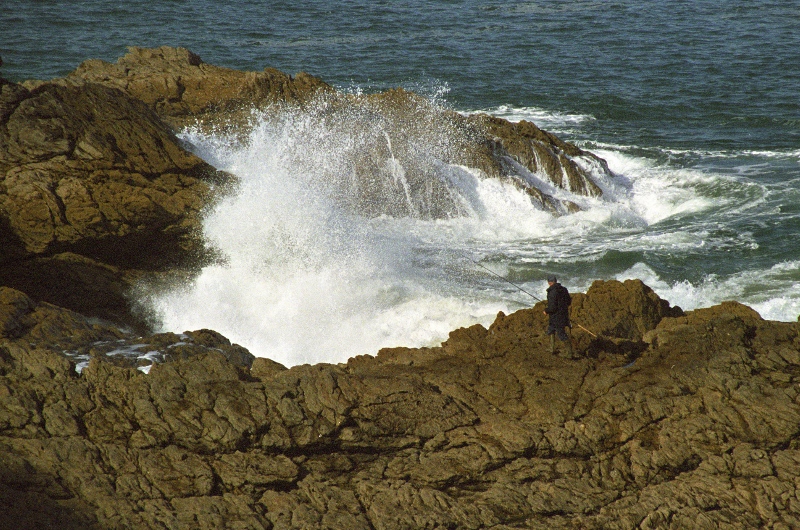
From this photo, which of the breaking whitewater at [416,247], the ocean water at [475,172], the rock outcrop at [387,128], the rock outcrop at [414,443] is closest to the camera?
the rock outcrop at [414,443]

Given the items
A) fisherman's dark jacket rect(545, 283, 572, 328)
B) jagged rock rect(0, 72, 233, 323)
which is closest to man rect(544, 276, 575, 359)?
fisherman's dark jacket rect(545, 283, 572, 328)

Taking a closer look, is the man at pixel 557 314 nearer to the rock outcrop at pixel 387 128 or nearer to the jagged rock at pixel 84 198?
the jagged rock at pixel 84 198

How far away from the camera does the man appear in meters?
9.48

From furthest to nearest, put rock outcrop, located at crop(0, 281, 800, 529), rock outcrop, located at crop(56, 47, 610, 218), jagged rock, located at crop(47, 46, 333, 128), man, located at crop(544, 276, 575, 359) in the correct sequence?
jagged rock, located at crop(47, 46, 333, 128)
rock outcrop, located at crop(56, 47, 610, 218)
man, located at crop(544, 276, 575, 359)
rock outcrop, located at crop(0, 281, 800, 529)

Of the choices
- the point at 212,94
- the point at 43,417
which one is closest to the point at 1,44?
the point at 212,94

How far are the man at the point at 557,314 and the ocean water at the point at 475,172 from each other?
162 inches

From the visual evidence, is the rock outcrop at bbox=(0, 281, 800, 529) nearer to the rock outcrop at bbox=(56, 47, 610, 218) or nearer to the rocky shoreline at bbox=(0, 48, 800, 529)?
the rocky shoreline at bbox=(0, 48, 800, 529)

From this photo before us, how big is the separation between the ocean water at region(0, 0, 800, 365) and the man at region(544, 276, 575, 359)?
162 inches

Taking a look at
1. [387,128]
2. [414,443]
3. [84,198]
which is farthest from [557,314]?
[387,128]

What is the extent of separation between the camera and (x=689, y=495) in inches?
319

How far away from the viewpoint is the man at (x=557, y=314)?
9.48m

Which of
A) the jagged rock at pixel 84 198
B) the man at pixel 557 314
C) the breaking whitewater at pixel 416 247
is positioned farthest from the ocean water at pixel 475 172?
the man at pixel 557 314

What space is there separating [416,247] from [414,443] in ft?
29.4

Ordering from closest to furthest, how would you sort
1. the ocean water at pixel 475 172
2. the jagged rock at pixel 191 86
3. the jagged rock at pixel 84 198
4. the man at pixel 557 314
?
the man at pixel 557 314 < the jagged rock at pixel 84 198 < the ocean water at pixel 475 172 < the jagged rock at pixel 191 86
